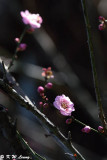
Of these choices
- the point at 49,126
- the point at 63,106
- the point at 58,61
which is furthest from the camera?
the point at 58,61

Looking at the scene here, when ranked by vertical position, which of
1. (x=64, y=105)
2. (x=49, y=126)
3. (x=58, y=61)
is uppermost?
(x=49, y=126)

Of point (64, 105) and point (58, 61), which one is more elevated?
point (64, 105)

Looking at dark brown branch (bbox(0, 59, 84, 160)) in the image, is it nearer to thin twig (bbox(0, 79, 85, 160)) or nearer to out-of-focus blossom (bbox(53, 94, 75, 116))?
thin twig (bbox(0, 79, 85, 160))

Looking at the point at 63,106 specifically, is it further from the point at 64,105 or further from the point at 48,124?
the point at 48,124

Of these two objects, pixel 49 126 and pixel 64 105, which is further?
pixel 64 105

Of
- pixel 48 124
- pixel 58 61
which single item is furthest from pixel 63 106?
pixel 58 61

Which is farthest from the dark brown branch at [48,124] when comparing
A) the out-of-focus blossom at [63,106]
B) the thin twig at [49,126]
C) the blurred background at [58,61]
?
the blurred background at [58,61]

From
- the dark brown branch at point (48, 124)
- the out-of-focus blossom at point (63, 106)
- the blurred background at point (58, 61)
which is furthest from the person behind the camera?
the blurred background at point (58, 61)

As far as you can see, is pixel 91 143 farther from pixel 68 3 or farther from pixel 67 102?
pixel 67 102

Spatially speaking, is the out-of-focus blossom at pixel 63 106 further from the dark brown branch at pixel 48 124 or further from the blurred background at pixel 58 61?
the blurred background at pixel 58 61
